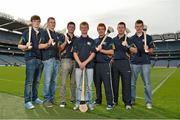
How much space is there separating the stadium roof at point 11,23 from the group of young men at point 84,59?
189 ft

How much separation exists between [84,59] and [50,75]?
920 mm

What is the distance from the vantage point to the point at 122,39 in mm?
7570

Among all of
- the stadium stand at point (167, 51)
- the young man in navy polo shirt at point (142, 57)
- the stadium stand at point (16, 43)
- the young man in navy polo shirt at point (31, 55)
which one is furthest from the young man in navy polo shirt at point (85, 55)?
the stadium stand at point (167, 51)

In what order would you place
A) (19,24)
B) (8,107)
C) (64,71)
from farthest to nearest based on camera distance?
(19,24), (64,71), (8,107)

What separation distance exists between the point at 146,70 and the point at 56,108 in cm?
232

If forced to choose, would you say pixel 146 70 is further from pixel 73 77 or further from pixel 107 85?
pixel 73 77

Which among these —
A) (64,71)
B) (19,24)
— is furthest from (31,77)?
→ (19,24)

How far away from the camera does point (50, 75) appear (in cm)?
736

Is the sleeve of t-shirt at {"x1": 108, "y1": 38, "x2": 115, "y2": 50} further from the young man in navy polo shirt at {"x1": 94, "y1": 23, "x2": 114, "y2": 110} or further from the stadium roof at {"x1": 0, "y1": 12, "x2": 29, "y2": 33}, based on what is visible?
the stadium roof at {"x1": 0, "y1": 12, "x2": 29, "y2": 33}

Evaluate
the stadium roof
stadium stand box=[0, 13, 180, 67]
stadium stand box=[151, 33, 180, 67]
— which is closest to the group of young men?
stadium stand box=[0, 13, 180, 67]

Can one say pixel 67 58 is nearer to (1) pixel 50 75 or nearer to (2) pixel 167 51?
(1) pixel 50 75

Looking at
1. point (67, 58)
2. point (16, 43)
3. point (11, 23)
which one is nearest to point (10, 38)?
point (16, 43)

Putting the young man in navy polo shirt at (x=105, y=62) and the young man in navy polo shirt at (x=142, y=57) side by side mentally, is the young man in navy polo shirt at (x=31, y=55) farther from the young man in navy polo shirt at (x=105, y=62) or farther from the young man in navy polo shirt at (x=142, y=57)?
the young man in navy polo shirt at (x=142, y=57)

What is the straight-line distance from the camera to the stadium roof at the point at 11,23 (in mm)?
63531
